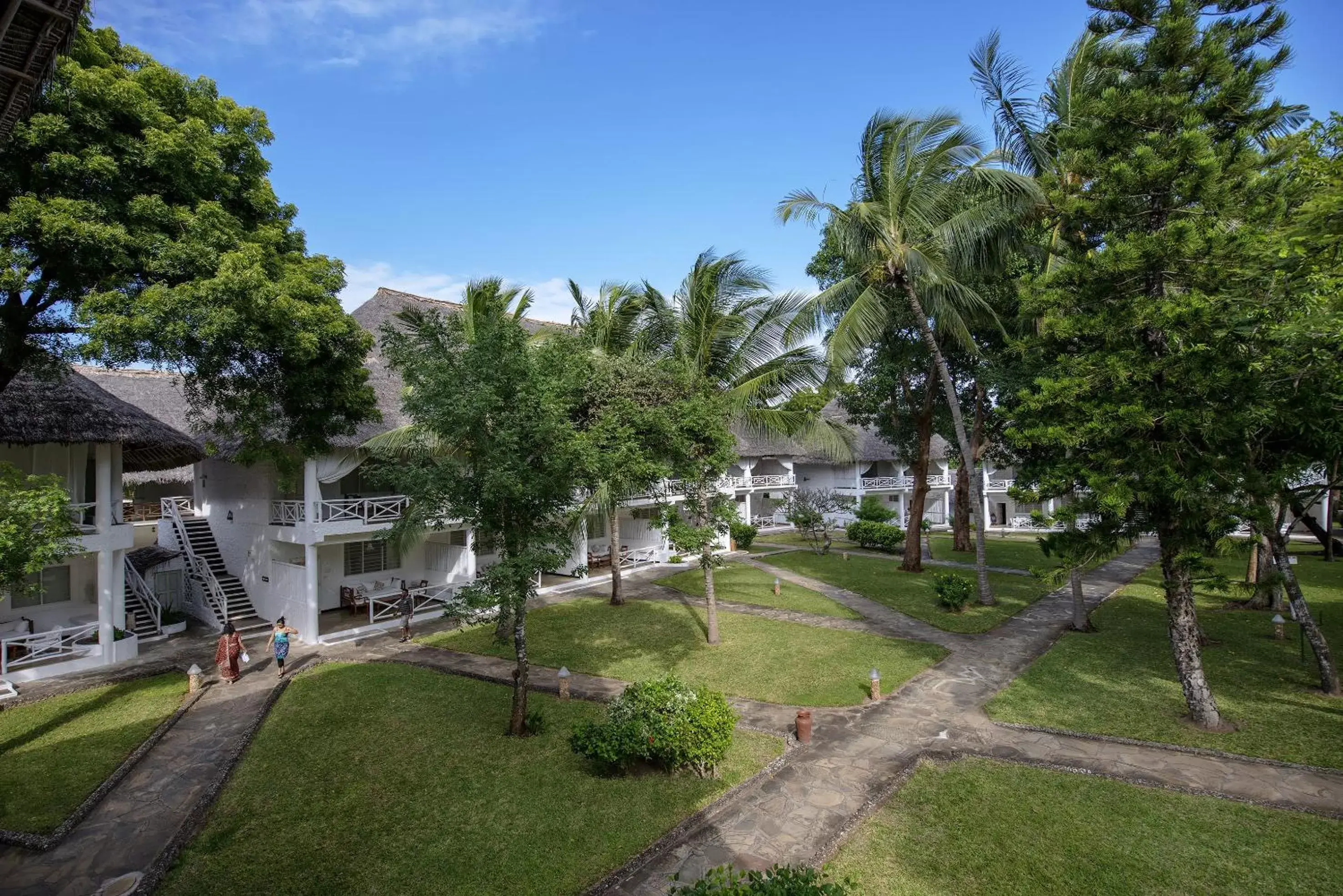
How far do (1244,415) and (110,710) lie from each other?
57.3 ft

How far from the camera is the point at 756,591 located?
19.7 m

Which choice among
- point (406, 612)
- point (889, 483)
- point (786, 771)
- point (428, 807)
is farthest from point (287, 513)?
point (889, 483)

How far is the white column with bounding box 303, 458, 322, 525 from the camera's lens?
15.0 meters

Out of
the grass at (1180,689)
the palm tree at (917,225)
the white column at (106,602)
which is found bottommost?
the grass at (1180,689)

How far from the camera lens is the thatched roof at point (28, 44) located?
348 cm

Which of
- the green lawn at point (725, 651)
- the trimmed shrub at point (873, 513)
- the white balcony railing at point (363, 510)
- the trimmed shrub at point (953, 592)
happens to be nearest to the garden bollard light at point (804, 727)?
the green lawn at point (725, 651)

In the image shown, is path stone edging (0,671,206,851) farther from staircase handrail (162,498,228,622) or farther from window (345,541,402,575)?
window (345,541,402,575)

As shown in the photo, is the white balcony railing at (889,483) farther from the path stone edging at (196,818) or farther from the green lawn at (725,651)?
the path stone edging at (196,818)

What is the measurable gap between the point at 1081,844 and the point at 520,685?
22.6 feet

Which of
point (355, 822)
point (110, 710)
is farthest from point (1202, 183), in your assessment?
point (110, 710)

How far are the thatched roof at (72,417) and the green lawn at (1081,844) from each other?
46.6ft

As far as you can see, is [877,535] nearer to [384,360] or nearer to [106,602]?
[384,360]

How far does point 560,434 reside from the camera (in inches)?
347

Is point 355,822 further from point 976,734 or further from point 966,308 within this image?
point 966,308
